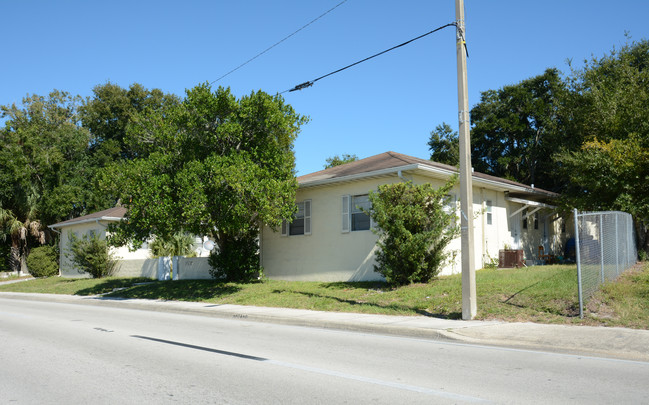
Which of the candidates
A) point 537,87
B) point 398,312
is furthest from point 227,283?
point 537,87

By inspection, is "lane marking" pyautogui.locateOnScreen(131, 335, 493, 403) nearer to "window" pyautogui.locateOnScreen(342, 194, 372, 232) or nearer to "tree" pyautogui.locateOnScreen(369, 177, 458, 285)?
"tree" pyautogui.locateOnScreen(369, 177, 458, 285)

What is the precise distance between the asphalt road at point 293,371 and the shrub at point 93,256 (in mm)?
19007

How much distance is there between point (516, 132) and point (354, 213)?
23.6 metres

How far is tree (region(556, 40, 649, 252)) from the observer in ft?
61.8

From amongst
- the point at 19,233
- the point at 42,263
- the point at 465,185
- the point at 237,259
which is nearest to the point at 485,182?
the point at 465,185

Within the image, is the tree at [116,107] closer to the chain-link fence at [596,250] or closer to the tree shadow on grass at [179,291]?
the tree shadow on grass at [179,291]

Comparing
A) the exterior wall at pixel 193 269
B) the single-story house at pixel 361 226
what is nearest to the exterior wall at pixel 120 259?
the exterior wall at pixel 193 269

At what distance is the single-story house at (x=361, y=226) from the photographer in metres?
18.8

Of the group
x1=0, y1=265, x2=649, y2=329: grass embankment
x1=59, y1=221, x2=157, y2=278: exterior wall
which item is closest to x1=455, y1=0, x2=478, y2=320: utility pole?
x1=0, y1=265, x2=649, y2=329: grass embankment

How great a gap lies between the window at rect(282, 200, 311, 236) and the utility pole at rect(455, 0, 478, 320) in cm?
1016

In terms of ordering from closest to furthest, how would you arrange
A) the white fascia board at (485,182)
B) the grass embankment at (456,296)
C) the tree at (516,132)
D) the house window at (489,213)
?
1. the grass embankment at (456,296)
2. the white fascia board at (485,182)
3. the house window at (489,213)
4. the tree at (516,132)

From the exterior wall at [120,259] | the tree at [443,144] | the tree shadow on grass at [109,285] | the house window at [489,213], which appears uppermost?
the tree at [443,144]

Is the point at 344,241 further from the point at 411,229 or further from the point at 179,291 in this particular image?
the point at 179,291

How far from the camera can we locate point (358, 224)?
19.3m
